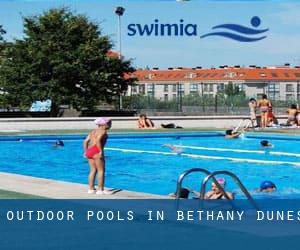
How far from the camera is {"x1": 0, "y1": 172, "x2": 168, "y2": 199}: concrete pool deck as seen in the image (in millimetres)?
9648

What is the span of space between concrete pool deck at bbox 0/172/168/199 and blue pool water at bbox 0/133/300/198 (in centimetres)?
343

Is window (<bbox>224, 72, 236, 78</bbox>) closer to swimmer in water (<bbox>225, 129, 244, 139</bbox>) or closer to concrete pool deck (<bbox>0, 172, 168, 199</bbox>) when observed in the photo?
swimmer in water (<bbox>225, 129, 244, 139</bbox>)

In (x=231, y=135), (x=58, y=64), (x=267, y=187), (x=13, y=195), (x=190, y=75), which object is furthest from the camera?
(x=190, y=75)

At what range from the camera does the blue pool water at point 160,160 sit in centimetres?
1542

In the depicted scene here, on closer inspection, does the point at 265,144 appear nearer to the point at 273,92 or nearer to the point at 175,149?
the point at 175,149

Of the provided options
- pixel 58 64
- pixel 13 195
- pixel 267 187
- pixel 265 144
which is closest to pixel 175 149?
pixel 265 144

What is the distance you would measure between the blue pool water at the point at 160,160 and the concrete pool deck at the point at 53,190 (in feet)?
11.2

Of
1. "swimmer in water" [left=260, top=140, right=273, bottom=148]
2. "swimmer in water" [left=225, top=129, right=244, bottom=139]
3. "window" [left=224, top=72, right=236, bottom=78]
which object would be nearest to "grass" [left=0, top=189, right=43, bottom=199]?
"swimmer in water" [left=260, top=140, right=273, bottom=148]

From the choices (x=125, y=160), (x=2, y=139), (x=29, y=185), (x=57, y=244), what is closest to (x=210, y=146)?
(x=125, y=160)

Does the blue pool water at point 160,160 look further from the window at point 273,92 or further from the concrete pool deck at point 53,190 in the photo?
the window at point 273,92

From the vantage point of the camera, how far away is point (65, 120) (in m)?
30.5

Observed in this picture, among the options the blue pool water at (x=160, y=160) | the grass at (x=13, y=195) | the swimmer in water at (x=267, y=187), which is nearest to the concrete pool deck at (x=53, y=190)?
the grass at (x=13, y=195)

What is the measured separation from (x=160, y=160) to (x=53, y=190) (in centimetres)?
958

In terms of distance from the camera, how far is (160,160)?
19672 millimetres
